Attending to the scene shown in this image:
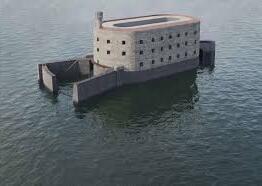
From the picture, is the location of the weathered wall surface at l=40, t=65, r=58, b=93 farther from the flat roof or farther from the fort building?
the flat roof

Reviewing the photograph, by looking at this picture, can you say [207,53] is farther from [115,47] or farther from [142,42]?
Result: [115,47]

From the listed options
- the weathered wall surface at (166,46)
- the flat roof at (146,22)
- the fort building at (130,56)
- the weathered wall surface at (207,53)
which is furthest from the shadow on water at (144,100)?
the flat roof at (146,22)

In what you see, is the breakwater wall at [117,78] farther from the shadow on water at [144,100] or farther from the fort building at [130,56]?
the shadow on water at [144,100]

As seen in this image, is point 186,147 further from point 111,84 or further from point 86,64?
point 86,64

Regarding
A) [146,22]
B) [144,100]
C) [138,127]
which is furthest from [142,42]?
[138,127]

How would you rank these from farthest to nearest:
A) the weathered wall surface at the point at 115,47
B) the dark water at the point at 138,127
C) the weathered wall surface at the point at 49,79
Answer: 1. the weathered wall surface at the point at 115,47
2. the weathered wall surface at the point at 49,79
3. the dark water at the point at 138,127

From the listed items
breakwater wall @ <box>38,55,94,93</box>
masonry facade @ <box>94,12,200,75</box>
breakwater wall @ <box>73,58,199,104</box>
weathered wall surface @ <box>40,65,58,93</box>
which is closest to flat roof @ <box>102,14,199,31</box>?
masonry facade @ <box>94,12,200,75</box>
